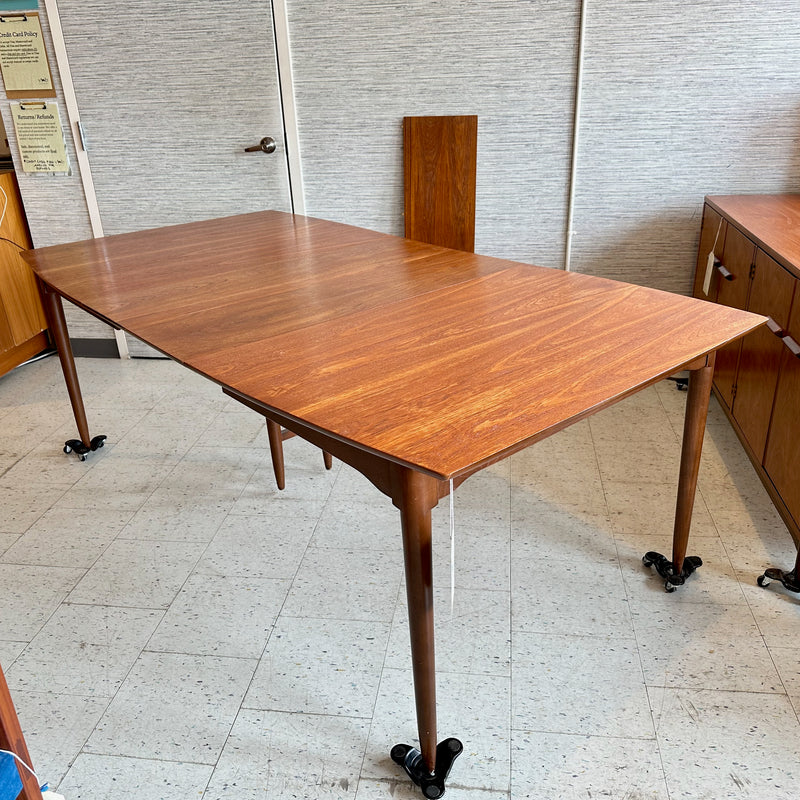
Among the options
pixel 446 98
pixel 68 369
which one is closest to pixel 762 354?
pixel 446 98

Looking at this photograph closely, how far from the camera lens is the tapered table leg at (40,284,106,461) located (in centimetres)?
254

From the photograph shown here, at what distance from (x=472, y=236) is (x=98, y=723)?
2.49 meters

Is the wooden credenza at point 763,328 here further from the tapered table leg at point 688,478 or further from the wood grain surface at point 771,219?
the tapered table leg at point 688,478

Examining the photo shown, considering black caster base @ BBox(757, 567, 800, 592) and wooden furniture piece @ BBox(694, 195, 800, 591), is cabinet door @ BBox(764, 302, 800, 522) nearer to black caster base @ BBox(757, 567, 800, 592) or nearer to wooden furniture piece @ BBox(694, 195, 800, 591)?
wooden furniture piece @ BBox(694, 195, 800, 591)

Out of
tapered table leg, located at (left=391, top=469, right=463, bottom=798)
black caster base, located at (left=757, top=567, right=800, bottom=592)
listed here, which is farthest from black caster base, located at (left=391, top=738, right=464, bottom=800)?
black caster base, located at (left=757, top=567, right=800, bottom=592)

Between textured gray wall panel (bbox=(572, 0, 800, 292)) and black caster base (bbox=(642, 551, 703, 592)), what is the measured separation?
161 centimetres

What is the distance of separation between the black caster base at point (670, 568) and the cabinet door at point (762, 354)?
0.51 metres

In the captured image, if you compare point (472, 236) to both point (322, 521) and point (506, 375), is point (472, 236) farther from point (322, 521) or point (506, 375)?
point (506, 375)

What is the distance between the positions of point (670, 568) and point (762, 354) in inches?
31.6

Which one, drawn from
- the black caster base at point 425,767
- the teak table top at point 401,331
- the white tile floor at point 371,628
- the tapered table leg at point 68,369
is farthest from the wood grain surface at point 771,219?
the tapered table leg at point 68,369

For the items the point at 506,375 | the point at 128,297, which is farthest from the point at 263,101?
the point at 506,375

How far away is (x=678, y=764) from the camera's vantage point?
1534 mm

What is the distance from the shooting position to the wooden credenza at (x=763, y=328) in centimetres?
211

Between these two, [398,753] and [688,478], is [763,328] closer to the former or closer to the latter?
[688,478]
